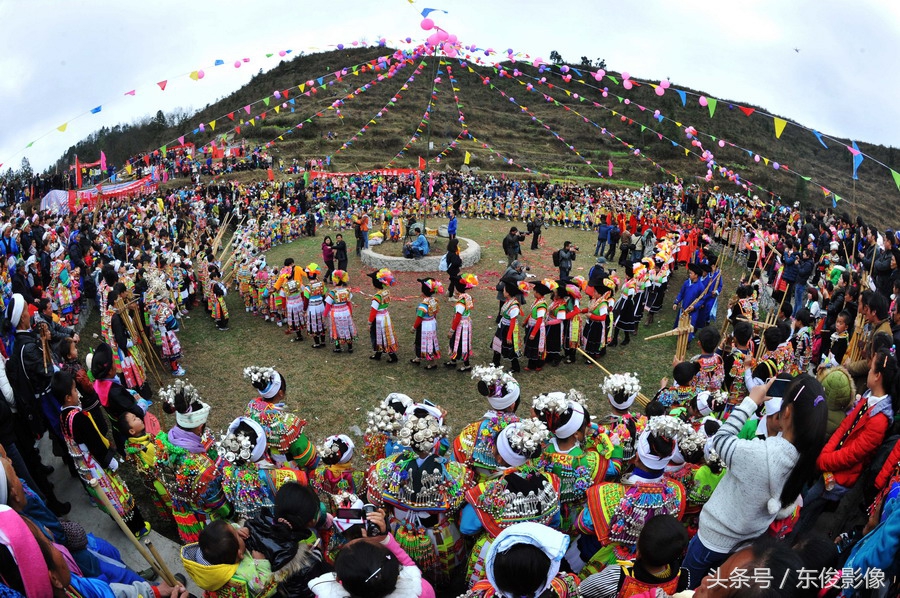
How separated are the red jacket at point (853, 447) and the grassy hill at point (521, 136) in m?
32.7

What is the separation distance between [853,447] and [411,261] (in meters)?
12.4

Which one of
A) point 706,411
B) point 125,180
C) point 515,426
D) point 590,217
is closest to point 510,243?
point 590,217

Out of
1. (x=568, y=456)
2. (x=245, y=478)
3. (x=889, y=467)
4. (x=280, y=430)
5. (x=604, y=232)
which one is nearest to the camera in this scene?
(x=889, y=467)

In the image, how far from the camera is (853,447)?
3.73m

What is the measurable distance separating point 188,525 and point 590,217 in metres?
21.5

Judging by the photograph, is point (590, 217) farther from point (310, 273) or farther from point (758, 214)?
point (310, 273)

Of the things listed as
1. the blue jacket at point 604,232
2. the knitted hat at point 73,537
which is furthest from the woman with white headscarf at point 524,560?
the blue jacket at point 604,232

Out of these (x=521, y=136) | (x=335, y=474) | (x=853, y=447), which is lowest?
(x=335, y=474)

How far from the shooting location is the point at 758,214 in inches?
837

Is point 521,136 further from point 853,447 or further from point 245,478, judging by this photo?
point 245,478

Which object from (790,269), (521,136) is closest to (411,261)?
(790,269)

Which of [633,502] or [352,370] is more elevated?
[633,502]

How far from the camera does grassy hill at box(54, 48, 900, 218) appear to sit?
36.4 meters

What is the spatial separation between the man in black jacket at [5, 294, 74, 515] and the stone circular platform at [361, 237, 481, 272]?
10245 mm
